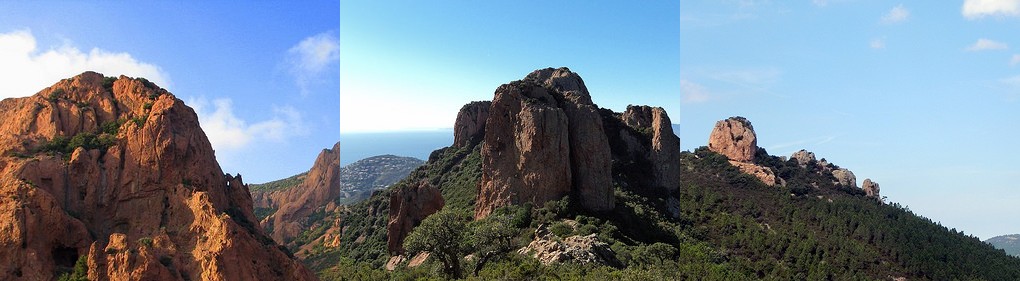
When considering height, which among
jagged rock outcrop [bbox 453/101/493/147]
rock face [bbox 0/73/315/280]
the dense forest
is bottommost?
the dense forest

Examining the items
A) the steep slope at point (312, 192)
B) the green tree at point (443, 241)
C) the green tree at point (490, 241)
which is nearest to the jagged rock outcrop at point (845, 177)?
the steep slope at point (312, 192)

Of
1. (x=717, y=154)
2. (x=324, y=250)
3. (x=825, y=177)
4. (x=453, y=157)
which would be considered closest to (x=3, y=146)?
(x=324, y=250)

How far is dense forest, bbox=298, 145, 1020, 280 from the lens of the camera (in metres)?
31.4

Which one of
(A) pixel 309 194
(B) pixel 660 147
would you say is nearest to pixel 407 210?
(B) pixel 660 147

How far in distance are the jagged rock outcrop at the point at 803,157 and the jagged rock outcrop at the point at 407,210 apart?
65.5 metres

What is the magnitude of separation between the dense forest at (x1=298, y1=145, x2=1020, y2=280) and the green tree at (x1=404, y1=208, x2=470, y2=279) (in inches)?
4.4

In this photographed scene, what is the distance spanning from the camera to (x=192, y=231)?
77.2 ft

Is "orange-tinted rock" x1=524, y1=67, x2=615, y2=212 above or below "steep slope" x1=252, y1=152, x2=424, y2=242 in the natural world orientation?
above

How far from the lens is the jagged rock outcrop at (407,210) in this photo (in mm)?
38656

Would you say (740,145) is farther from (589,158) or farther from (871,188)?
(589,158)

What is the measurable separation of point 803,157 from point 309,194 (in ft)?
205

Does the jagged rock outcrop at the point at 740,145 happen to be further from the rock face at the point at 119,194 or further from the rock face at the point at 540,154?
the rock face at the point at 119,194

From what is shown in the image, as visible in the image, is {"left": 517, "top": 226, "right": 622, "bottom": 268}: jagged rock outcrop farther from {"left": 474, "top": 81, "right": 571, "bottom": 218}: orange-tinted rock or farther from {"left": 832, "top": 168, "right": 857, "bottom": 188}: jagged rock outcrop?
{"left": 832, "top": 168, "right": 857, "bottom": 188}: jagged rock outcrop

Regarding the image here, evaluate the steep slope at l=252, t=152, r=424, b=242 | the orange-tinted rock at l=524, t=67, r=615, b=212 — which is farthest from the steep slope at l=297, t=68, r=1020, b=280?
the steep slope at l=252, t=152, r=424, b=242
